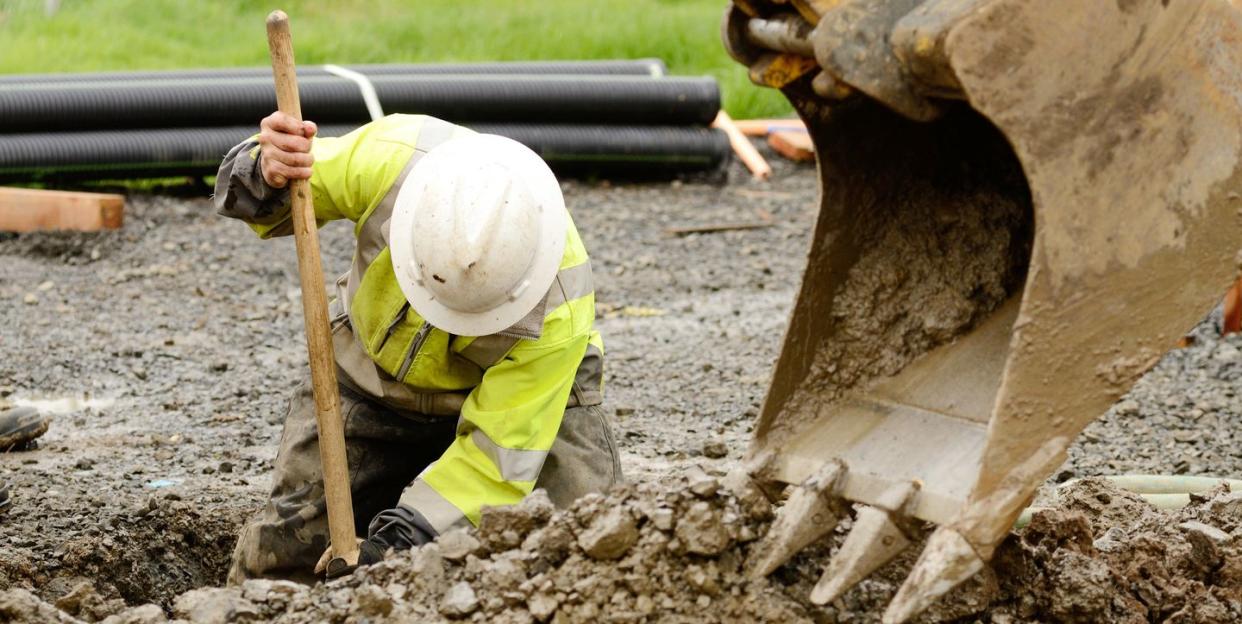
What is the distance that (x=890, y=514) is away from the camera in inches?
107

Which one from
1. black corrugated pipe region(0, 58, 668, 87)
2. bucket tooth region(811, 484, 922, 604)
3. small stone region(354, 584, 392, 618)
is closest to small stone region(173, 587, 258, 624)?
small stone region(354, 584, 392, 618)

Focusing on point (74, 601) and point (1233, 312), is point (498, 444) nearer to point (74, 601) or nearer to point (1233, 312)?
point (74, 601)

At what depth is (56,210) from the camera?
7.55 metres

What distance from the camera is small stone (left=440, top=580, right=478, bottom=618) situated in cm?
291

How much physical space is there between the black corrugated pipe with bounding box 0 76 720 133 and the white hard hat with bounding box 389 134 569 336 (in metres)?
4.82

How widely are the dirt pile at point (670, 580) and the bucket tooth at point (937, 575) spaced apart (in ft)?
1.23

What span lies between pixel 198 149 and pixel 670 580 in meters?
5.70

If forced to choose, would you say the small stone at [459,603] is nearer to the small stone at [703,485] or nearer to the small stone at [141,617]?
the small stone at [703,485]

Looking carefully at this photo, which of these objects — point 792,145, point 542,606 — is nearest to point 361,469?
point 542,606

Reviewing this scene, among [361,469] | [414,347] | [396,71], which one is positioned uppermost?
[396,71]

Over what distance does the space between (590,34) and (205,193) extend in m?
3.56

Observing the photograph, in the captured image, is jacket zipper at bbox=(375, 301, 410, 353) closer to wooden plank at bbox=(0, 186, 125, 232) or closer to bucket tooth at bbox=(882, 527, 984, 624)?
bucket tooth at bbox=(882, 527, 984, 624)

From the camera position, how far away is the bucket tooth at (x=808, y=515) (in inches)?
111

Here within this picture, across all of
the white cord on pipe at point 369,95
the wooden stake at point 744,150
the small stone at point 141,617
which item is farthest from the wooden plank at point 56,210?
the small stone at point 141,617
